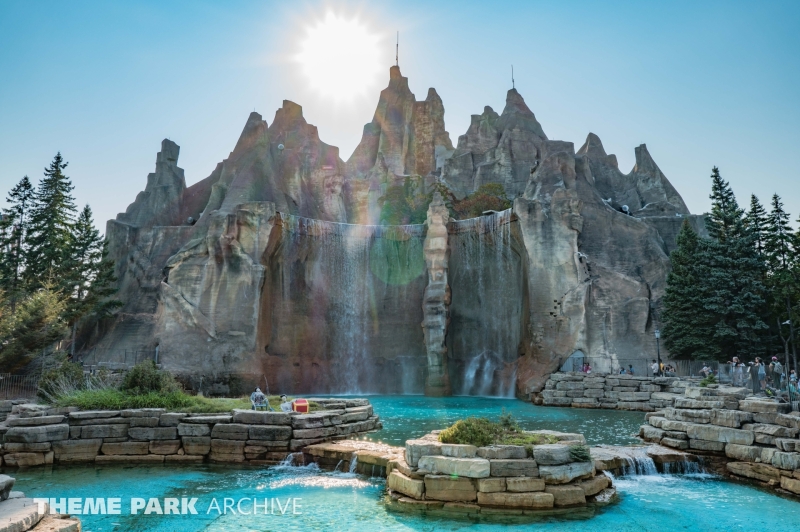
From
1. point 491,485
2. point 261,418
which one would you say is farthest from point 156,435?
point 491,485

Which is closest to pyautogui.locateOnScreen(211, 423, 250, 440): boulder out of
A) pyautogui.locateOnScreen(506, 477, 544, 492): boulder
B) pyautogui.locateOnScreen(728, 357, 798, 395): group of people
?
pyautogui.locateOnScreen(506, 477, 544, 492): boulder

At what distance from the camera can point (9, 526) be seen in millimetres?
6516

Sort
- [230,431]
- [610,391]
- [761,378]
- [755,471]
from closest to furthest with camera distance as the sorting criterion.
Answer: [755,471], [230,431], [761,378], [610,391]

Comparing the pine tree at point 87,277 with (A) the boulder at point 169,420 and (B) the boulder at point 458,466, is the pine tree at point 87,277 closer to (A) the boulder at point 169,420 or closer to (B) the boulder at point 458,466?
(A) the boulder at point 169,420

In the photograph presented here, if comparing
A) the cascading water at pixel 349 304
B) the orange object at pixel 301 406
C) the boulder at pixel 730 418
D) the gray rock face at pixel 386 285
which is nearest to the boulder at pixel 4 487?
the orange object at pixel 301 406

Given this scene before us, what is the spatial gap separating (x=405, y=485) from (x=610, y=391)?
1913cm

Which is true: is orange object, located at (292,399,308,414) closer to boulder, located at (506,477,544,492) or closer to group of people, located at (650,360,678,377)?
boulder, located at (506,477,544,492)

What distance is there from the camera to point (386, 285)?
40.9m

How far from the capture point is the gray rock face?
33312 millimetres

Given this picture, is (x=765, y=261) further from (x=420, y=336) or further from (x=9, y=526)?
(x=9, y=526)

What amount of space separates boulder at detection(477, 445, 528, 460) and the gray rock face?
18280 millimetres

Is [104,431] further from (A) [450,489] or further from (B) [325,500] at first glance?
(A) [450,489]

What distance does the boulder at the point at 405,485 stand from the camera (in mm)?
10727

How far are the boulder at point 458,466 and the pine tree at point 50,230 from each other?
34739mm
